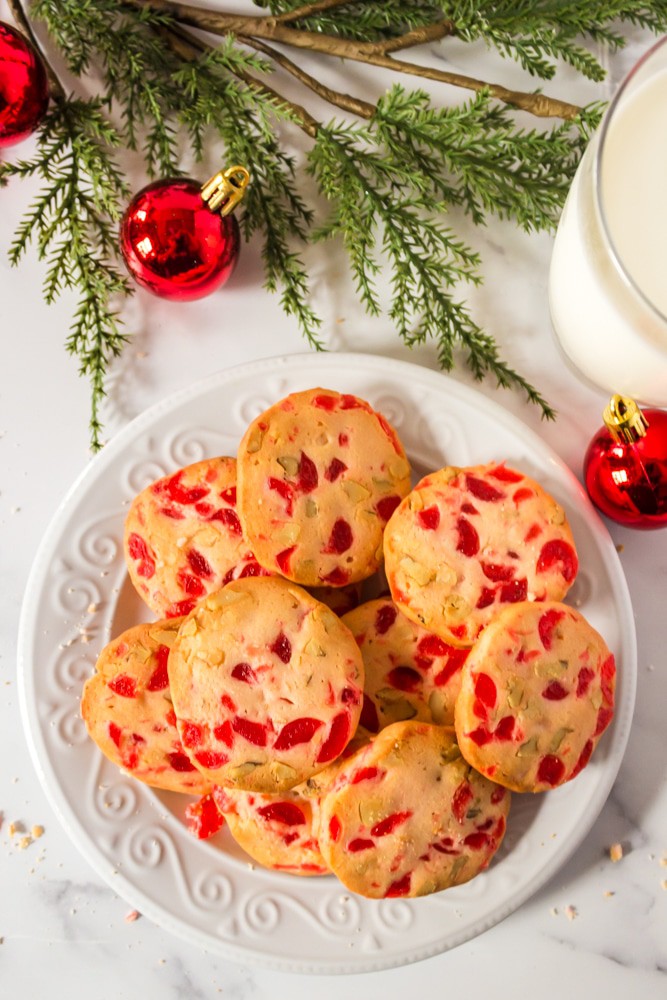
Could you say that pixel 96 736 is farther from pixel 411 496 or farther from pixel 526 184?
pixel 526 184

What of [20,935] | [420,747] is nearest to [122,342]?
[420,747]

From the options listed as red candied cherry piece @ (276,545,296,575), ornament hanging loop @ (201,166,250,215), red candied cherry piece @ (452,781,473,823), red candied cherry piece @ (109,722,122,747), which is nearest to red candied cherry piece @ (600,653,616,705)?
red candied cherry piece @ (452,781,473,823)

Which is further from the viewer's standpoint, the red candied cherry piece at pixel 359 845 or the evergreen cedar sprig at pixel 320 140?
the evergreen cedar sprig at pixel 320 140

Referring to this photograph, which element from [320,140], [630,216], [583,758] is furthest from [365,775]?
[320,140]

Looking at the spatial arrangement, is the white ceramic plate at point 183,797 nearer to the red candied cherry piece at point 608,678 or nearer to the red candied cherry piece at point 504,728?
the red candied cherry piece at point 608,678

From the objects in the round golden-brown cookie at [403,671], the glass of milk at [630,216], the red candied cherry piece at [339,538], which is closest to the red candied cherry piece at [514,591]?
the round golden-brown cookie at [403,671]

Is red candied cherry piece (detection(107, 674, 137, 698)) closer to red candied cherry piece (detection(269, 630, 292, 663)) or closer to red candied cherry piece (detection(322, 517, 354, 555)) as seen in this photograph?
red candied cherry piece (detection(269, 630, 292, 663))

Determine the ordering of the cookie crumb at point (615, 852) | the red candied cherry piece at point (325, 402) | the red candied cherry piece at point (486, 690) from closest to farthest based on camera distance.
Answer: the red candied cherry piece at point (486, 690)
the red candied cherry piece at point (325, 402)
the cookie crumb at point (615, 852)
